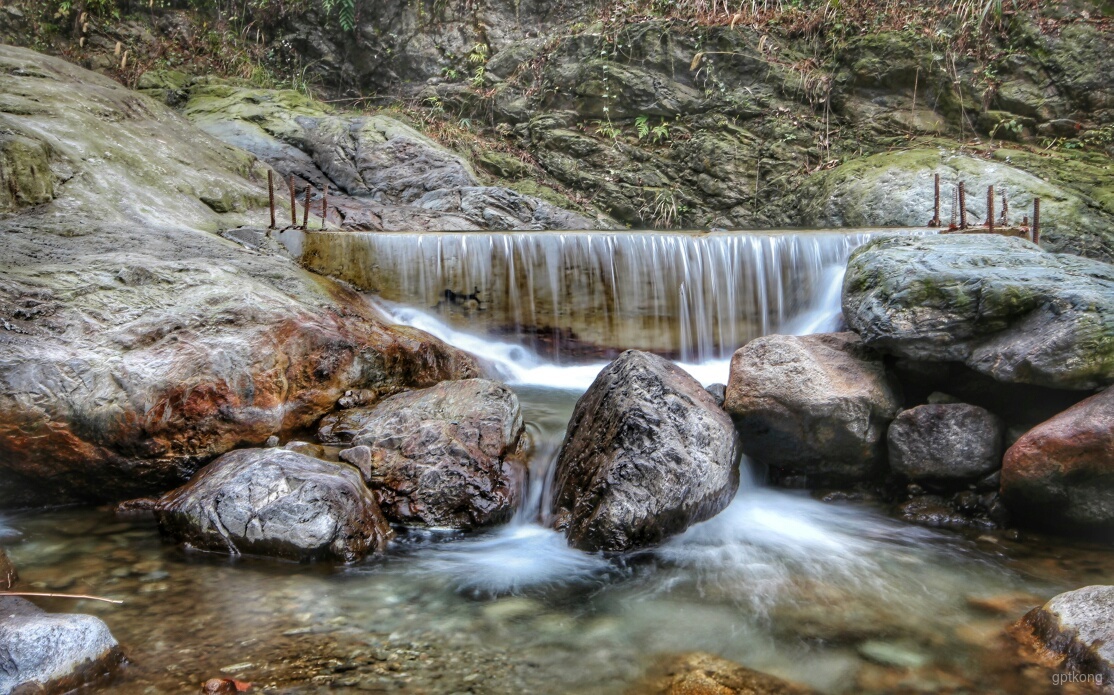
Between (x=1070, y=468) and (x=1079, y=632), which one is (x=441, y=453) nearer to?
(x=1079, y=632)

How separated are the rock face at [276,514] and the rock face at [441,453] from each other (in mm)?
371

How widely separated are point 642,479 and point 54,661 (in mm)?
2869

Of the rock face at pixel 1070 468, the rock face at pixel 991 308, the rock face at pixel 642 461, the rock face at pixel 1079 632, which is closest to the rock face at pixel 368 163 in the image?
the rock face at pixel 642 461

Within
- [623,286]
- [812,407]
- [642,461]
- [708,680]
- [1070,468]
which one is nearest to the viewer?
[708,680]

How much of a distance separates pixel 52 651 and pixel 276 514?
1.39 metres

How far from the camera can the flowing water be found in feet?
9.37

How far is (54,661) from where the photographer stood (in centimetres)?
250

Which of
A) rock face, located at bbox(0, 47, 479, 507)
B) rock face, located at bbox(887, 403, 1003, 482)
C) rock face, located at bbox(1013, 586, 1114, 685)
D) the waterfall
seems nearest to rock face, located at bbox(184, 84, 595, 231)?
the waterfall

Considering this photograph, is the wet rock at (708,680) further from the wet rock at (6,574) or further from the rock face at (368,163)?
the rock face at (368,163)

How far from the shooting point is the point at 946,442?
4699 millimetres

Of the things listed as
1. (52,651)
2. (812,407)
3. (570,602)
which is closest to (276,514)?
(52,651)

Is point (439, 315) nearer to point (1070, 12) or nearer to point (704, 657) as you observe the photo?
point (704, 657)

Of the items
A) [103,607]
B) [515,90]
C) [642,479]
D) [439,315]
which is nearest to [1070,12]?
[515,90]

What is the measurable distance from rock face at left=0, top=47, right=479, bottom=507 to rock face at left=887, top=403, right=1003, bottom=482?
3.68m
